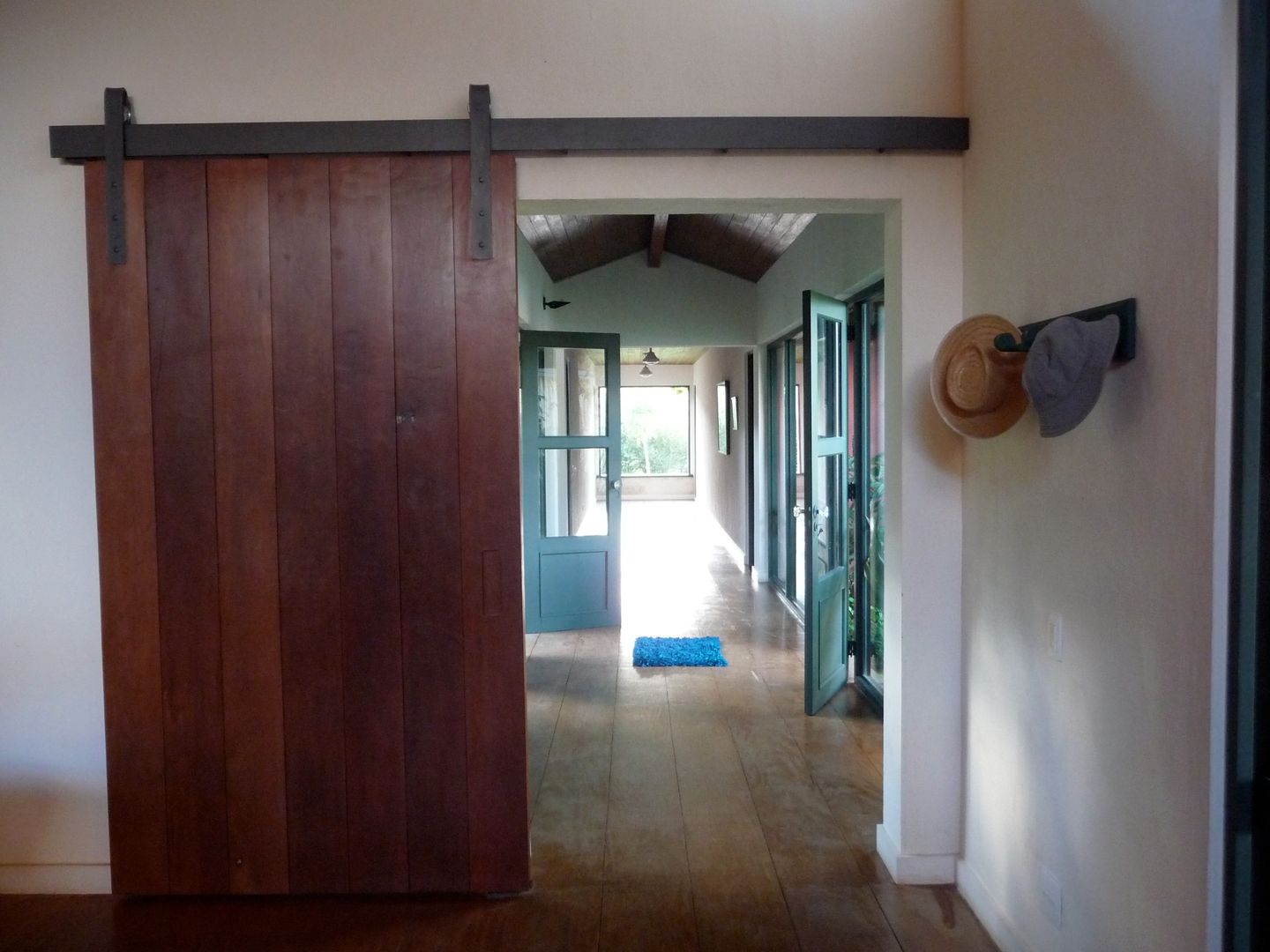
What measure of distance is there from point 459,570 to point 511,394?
53 cm

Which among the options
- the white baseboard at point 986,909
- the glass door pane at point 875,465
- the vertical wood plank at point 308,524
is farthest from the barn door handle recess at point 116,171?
the glass door pane at point 875,465

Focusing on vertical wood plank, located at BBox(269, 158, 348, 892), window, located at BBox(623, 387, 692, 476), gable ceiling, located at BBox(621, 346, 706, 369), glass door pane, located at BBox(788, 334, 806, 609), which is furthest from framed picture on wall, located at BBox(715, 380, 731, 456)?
vertical wood plank, located at BBox(269, 158, 348, 892)

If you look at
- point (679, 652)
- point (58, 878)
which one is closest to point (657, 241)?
point (679, 652)

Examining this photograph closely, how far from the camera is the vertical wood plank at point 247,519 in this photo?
2547 millimetres

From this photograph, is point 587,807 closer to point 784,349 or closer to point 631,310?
point 784,349

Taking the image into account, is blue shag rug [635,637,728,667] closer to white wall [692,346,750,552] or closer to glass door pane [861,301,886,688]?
glass door pane [861,301,886,688]

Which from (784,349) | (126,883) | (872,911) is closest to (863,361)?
(784,349)

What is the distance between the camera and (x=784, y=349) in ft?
22.5

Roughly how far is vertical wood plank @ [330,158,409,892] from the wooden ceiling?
3.00 m

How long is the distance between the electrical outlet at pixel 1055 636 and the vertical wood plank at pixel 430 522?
157 centimetres

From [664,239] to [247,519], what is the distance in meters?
4.96

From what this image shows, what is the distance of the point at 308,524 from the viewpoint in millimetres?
2586

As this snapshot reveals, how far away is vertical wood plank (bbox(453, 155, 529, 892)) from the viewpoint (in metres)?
2.56

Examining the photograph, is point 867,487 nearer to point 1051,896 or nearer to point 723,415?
point 1051,896
